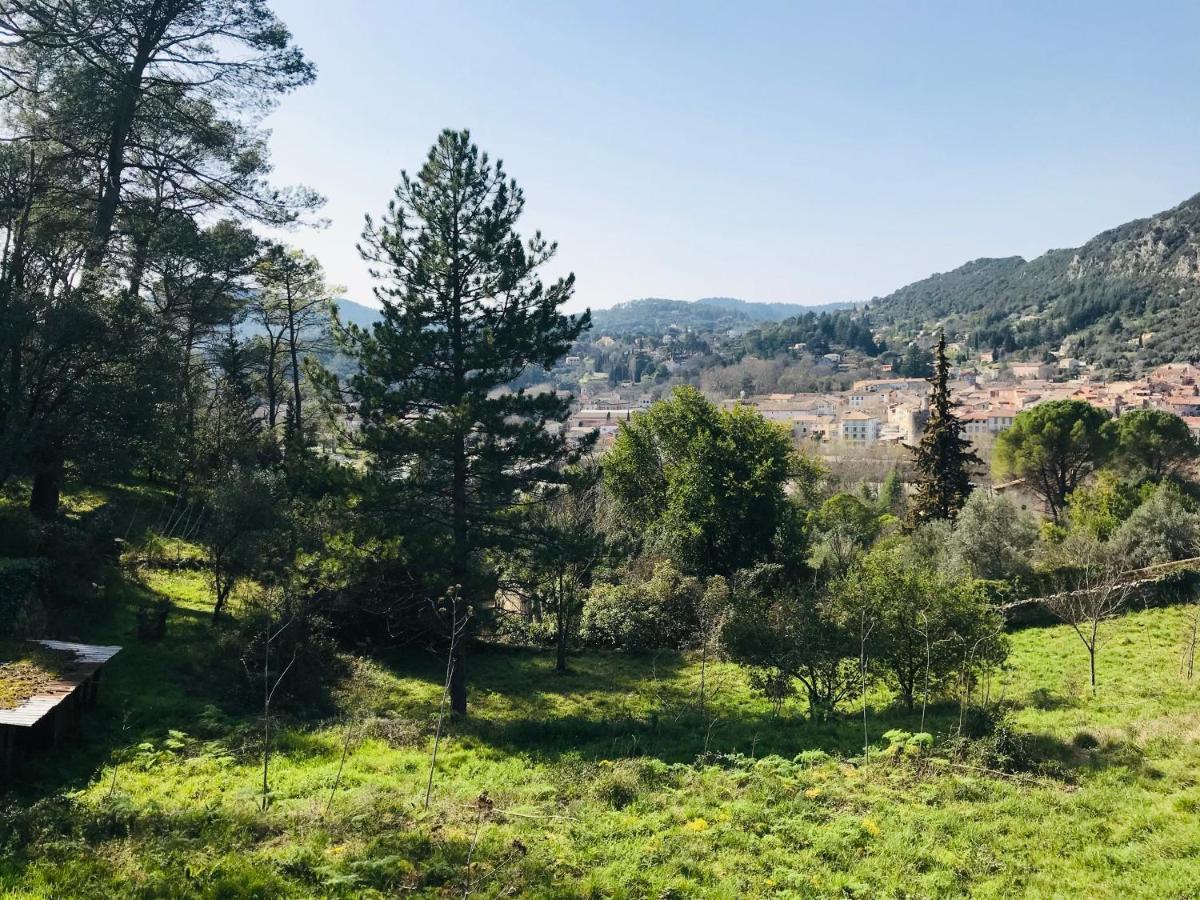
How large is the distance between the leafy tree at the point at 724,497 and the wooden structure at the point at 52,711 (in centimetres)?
1842

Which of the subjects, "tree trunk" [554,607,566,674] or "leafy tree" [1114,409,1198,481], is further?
"leafy tree" [1114,409,1198,481]

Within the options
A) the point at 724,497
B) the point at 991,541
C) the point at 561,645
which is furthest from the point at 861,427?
the point at 561,645

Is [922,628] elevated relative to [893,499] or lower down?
elevated

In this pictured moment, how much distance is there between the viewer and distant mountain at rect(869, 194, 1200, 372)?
12256cm

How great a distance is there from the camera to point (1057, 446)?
3909 cm

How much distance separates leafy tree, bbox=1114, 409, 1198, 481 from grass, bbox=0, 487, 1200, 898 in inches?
1130

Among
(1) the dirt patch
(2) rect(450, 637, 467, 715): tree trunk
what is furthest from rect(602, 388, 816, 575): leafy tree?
(1) the dirt patch

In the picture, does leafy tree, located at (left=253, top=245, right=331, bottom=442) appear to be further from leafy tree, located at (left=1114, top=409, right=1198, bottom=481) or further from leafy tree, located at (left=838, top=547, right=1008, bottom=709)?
leafy tree, located at (left=1114, top=409, right=1198, bottom=481)

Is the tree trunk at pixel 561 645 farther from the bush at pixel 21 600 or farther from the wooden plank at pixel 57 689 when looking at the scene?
the bush at pixel 21 600

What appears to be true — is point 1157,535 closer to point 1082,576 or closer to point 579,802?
point 1082,576

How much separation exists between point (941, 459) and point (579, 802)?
27.5 meters

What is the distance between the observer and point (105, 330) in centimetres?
1552

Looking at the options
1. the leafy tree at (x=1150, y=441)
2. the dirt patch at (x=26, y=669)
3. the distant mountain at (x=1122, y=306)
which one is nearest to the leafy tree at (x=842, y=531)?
the leafy tree at (x=1150, y=441)

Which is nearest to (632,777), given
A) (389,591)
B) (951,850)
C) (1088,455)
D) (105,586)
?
(951,850)
